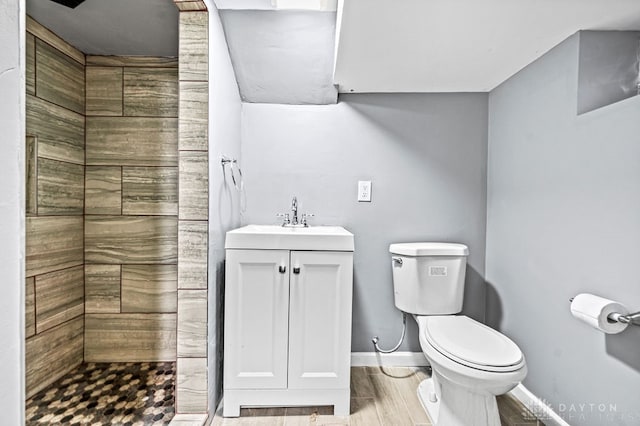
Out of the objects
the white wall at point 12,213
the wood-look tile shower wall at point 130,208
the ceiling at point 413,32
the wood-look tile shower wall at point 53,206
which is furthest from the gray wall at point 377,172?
the white wall at point 12,213

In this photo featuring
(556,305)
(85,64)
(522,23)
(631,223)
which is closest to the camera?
(631,223)

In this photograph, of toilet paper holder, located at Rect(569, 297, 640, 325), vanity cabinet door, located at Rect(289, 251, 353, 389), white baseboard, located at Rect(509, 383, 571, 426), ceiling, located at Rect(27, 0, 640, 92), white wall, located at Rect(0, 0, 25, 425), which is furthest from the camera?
vanity cabinet door, located at Rect(289, 251, 353, 389)

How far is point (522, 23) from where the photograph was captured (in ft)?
4.58

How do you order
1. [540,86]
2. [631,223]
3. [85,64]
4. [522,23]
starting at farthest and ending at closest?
[85,64] < [540,86] < [522,23] < [631,223]

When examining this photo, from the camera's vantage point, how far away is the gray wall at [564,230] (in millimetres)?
1212

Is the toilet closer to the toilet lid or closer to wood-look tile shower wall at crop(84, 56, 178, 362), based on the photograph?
the toilet lid

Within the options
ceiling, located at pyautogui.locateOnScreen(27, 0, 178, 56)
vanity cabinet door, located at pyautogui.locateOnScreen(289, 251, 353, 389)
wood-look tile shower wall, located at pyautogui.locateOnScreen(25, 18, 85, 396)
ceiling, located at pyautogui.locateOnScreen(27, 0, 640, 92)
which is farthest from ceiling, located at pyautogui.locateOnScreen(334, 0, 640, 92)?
wood-look tile shower wall, located at pyautogui.locateOnScreen(25, 18, 85, 396)

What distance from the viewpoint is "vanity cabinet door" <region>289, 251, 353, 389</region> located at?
5.24 ft

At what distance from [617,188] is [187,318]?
1.79 m

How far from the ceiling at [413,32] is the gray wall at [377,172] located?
159 mm

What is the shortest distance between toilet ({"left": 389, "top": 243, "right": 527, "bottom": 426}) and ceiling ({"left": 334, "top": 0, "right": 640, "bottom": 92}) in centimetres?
98

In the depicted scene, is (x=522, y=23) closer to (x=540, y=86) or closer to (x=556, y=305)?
(x=540, y=86)

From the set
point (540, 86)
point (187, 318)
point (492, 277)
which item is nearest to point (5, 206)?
point (187, 318)

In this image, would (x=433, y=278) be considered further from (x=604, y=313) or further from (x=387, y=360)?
(x=604, y=313)
